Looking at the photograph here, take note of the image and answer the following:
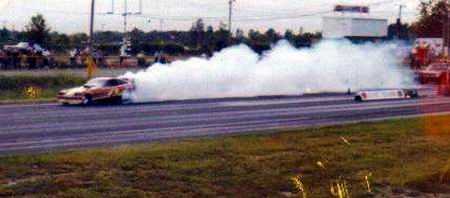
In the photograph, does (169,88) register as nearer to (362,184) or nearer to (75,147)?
(75,147)

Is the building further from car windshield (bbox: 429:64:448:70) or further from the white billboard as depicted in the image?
car windshield (bbox: 429:64:448:70)

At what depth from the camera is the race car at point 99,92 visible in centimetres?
3694

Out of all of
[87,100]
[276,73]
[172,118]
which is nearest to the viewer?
[172,118]

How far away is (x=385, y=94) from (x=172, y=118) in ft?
54.2

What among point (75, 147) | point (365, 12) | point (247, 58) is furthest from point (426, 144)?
point (365, 12)

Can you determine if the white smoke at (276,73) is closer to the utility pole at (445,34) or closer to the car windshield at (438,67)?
the car windshield at (438,67)

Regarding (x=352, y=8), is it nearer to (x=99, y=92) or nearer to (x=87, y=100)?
(x=99, y=92)

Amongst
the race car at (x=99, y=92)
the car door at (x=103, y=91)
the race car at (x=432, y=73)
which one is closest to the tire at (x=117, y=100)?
the race car at (x=99, y=92)

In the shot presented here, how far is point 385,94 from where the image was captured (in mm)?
43094

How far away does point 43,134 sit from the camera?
24.0m

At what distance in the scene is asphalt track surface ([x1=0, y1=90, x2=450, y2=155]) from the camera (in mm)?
23234

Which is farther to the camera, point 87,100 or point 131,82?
point 131,82

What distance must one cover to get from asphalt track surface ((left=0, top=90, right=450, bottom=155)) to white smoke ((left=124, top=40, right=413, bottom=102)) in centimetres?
294

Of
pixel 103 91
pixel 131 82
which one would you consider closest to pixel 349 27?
pixel 131 82
